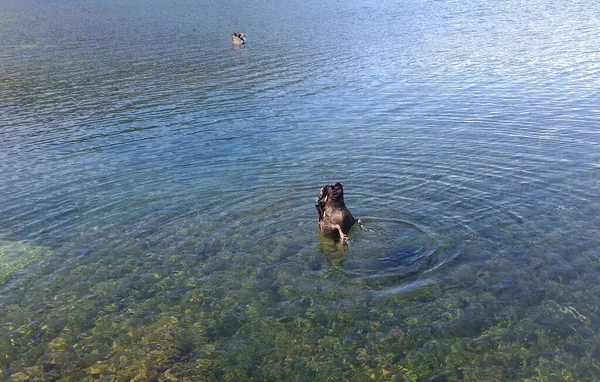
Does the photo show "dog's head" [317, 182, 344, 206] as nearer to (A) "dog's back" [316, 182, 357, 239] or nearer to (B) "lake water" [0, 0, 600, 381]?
(A) "dog's back" [316, 182, 357, 239]

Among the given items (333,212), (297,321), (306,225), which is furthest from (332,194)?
(297,321)

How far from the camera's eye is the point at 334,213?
1548 cm

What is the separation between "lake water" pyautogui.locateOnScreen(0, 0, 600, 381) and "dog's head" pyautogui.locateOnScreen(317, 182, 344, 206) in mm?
1255

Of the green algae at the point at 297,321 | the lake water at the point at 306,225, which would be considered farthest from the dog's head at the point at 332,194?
the green algae at the point at 297,321

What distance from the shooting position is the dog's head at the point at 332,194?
15.4 m

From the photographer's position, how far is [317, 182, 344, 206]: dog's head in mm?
15391

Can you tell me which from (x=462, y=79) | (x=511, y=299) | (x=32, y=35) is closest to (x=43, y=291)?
(x=511, y=299)

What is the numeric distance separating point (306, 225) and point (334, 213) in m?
1.79

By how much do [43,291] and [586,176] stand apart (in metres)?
17.7

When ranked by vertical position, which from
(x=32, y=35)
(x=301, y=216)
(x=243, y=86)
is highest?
(x=32, y=35)

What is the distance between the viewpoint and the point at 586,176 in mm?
19031

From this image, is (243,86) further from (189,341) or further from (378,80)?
(189,341)

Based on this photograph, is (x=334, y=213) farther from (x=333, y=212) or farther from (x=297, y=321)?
(x=297, y=321)

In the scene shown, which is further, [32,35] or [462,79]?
[32,35]
